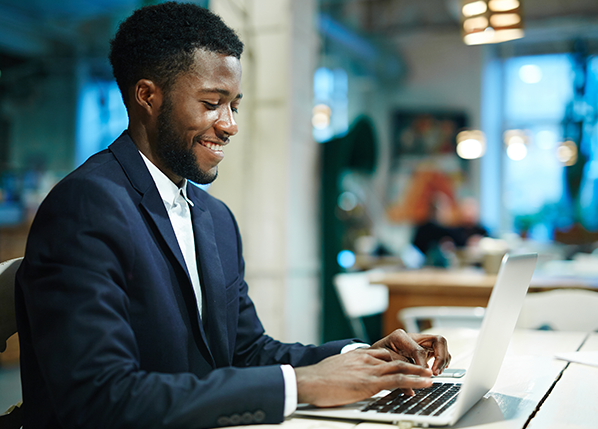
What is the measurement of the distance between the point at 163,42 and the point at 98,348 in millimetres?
668

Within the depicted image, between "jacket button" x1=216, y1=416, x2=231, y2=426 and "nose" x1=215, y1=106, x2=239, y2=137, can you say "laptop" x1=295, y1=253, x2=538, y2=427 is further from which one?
"nose" x1=215, y1=106, x2=239, y2=137

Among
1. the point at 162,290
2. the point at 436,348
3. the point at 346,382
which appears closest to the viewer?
the point at 346,382

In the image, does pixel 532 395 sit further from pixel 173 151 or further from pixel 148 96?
pixel 148 96

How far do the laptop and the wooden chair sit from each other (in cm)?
61

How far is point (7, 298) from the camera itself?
1.22 meters

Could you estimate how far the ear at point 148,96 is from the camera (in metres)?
1.25

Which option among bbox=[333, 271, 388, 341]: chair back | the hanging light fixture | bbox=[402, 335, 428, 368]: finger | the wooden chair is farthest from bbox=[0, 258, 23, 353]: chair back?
bbox=[333, 271, 388, 341]: chair back

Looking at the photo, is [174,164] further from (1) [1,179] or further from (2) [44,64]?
(2) [44,64]

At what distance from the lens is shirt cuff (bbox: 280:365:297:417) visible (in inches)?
38.0

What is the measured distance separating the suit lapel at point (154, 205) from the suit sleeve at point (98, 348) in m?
0.13

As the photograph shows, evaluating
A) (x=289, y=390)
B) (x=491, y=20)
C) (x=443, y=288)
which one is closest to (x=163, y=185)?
(x=289, y=390)

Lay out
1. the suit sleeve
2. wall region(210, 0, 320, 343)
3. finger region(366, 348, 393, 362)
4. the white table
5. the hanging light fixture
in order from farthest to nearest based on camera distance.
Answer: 1. wall region(210, 0, 320, 343)
2. the hanging light fixture
3. finger region(366, 348, 393, 362)
4. the white table
5. the suit sleeve

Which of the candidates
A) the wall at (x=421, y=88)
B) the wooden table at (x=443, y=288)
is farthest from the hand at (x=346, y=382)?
the wall at (x=421, y=88)

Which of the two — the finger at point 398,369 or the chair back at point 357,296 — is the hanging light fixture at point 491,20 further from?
the finger at point 398,369
